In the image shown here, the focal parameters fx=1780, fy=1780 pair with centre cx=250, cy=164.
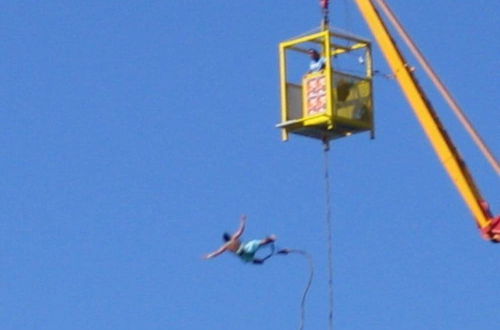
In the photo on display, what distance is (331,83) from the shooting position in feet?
114

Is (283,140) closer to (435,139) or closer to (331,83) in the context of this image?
(331,83)

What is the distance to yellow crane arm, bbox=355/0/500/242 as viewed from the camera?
37125mm

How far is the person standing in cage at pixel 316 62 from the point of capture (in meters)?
35.2

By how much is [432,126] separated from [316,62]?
145 inches

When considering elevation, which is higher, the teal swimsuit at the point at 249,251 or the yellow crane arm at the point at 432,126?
the yellow crane arm at the point at 432,126

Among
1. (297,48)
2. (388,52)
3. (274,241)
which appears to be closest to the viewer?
(274,241)

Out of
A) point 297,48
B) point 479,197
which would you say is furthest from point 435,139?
point 297,48

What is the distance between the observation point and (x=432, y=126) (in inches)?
1486

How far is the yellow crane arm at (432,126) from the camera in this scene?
122 ft

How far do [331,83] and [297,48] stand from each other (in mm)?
1451

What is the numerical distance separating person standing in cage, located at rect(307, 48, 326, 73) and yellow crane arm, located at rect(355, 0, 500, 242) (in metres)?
3.27

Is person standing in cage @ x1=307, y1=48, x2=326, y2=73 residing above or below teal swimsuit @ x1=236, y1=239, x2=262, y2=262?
above

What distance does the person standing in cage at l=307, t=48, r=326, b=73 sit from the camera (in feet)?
116

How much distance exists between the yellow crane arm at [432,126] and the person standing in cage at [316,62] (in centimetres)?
327
